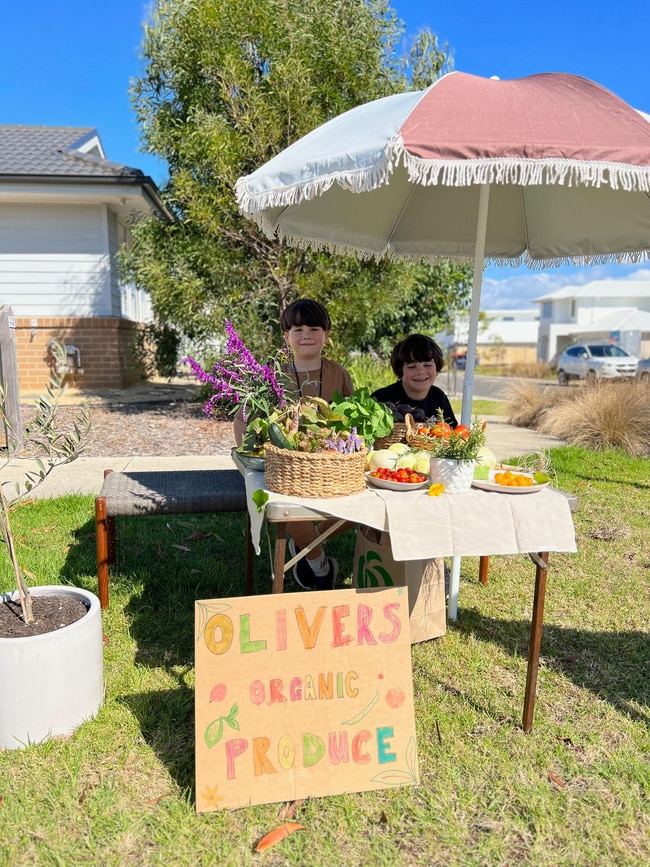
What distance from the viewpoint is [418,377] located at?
375cm

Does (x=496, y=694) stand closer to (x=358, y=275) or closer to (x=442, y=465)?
(x=442, y=465)

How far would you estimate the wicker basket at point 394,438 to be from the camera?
2.82m

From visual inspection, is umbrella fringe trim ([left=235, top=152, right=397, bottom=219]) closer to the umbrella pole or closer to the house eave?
the umbrella pole

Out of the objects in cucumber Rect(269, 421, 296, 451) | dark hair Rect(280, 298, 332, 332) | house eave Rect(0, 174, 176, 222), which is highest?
house eave Rect(0, 174, 176, 222)

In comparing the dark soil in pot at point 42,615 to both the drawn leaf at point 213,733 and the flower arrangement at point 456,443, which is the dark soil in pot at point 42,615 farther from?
the flower arrangement at point 456,443

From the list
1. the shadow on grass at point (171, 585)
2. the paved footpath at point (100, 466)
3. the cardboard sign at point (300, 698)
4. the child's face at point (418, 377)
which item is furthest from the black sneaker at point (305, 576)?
the paved footpath at point (100, 466)

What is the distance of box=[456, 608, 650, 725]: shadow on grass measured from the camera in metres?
2.86

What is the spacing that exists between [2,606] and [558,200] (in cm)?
356

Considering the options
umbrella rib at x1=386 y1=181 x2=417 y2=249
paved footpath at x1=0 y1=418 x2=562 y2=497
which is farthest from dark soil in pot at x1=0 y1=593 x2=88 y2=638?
umbrella rib at x1=386 y1=181 x2=417 y2=249

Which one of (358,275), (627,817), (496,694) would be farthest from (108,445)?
(627,817)

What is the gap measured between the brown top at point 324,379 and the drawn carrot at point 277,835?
81.1 inches

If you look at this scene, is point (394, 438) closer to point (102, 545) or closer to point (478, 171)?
point (478, 171)

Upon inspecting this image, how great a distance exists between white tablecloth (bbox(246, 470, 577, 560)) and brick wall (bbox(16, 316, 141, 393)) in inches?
412

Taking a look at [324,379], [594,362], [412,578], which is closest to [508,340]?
[594,362]
